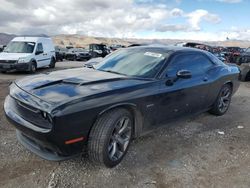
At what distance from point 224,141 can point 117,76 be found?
218cm

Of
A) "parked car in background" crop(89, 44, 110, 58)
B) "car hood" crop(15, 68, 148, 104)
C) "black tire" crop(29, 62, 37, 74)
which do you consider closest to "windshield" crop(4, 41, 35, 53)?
"black tire" crop(29, 62, 37, 74)

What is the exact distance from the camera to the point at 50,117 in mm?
2908

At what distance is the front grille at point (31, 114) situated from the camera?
3.03 metres

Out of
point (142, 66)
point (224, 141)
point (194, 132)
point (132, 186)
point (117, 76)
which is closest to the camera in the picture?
point (132, 186)

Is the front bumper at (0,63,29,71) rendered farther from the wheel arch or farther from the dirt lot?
the wheel arch

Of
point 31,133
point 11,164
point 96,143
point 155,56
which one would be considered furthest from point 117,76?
point 11,164

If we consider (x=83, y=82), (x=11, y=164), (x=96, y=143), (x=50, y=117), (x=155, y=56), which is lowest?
(x=11, y=164)

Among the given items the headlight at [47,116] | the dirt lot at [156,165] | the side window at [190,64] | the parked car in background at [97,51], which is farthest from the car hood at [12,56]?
the parked car in background at [97,51]

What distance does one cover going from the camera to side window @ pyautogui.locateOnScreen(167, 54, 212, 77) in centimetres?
436

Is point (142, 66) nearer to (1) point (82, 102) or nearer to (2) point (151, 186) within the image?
(1) point (82, 102)

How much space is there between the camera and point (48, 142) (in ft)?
9.73

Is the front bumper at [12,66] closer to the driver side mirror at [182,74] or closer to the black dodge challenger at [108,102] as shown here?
the black dodge challenger at [108,102]

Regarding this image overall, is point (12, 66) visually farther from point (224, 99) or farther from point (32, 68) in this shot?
point (224, 99)

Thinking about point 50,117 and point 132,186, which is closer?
point 50,117
